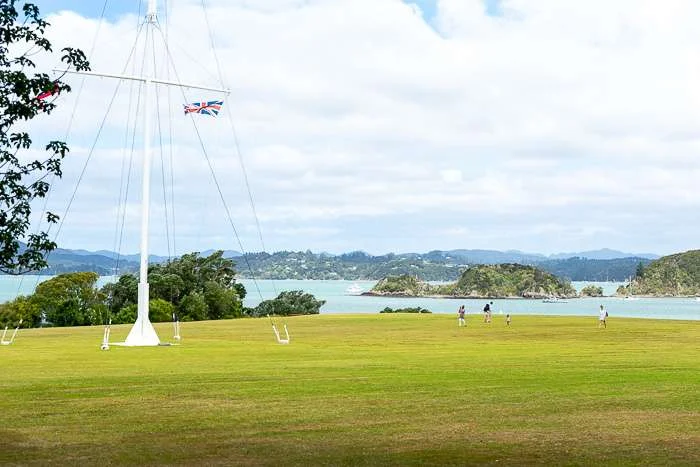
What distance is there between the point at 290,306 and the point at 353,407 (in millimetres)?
123104

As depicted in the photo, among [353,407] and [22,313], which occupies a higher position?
[22,313]

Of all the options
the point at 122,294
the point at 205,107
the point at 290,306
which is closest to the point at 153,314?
the point at 122,294

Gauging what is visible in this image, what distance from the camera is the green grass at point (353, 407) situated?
14719 millimetres

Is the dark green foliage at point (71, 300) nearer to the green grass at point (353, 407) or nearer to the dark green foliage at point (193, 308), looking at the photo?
the dark green foliage at point (193, 308)

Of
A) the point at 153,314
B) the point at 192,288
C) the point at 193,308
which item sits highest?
the point at 192,288

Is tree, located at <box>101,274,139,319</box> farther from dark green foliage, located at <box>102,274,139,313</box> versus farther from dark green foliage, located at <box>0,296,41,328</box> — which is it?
dark green foliage, located at <box>0,296,41,328</box>

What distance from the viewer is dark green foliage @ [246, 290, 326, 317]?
135625mm

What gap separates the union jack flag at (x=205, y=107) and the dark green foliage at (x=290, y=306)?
86.2 metres

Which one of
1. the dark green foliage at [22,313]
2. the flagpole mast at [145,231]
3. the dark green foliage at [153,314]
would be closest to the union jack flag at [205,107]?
the flagpole mast at [145,231]

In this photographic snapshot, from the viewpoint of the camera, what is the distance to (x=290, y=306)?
14212 centimetres

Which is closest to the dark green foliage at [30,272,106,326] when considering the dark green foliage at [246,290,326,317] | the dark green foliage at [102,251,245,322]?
the dark green foliage at [102,251,245,322]

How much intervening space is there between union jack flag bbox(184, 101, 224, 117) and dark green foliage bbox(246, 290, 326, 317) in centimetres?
8622

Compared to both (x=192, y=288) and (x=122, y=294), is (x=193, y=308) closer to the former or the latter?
(x=122, y=294)

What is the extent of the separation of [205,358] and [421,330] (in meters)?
25.9
